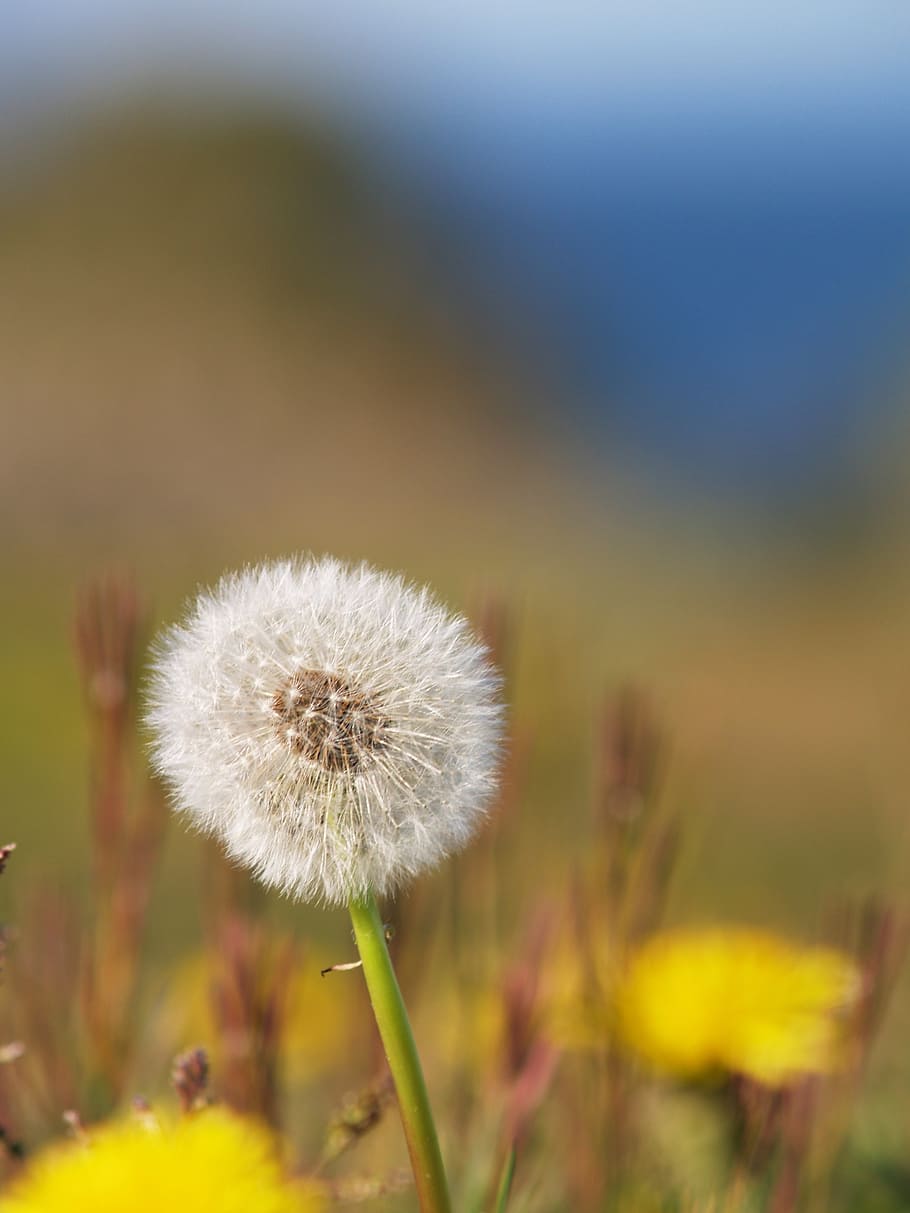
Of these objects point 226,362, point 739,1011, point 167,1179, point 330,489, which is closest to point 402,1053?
point 167,1179

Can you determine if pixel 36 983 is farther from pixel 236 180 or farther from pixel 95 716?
pixel 236 180

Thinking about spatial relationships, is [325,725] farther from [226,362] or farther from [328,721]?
[226,362]

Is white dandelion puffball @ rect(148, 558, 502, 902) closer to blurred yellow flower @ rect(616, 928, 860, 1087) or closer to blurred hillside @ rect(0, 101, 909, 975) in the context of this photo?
blurred yellow flower @ rect(616, 928, 860, 1087)

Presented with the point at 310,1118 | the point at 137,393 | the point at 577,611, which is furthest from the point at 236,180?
the point at 310,1118

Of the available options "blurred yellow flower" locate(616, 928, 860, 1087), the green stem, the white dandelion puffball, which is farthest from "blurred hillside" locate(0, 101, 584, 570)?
the green stem

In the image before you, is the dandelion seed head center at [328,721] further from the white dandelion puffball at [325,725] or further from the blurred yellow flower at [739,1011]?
the blurred yellow flower at [739,1011]

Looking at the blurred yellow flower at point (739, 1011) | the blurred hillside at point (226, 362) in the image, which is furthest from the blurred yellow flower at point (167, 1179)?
the blurred hillside at point (226, 362)
